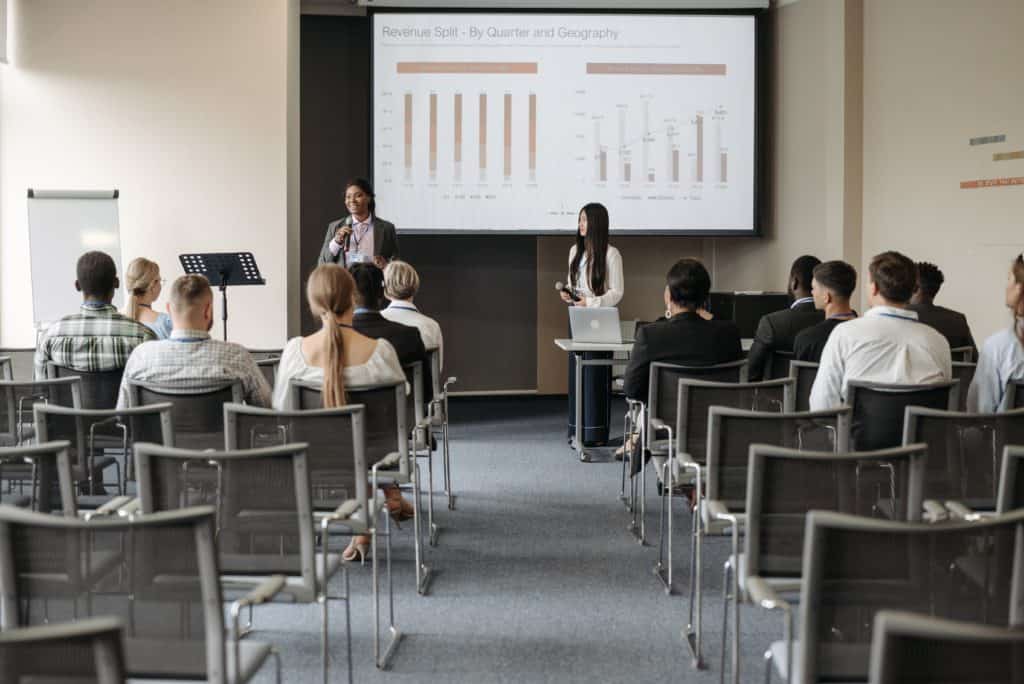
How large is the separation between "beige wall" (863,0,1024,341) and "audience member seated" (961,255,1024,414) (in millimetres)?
2747

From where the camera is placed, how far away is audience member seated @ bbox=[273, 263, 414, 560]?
3.70 metres

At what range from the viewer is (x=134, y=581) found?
2.00 metres

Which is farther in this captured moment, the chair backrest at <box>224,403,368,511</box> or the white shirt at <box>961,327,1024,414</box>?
the white shirt at <box>961,327,1024,414</box>

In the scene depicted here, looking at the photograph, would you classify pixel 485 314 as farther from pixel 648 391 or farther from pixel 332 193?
pixel 648 391

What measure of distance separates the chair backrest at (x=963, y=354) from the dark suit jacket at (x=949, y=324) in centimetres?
14

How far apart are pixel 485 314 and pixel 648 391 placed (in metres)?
5.13

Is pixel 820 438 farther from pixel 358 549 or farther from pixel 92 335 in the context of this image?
pixel 92 335

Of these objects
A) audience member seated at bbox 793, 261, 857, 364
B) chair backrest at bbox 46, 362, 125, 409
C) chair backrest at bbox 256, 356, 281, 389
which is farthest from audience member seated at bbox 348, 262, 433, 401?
audience member seated at bbox 793, 261, 857, 364

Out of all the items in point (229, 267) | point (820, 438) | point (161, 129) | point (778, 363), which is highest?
point (161, 129)

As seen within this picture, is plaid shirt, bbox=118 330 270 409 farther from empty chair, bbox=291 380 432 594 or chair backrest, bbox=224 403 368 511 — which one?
chair backrest, bbox=224 403 368 511

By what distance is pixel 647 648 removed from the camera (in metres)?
3.50

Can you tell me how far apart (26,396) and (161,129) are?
425cm

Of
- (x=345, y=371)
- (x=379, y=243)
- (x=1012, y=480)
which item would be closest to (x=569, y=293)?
(x=379, y=243)

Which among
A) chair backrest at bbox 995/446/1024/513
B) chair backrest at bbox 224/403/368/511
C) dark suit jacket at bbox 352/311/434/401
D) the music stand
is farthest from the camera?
the music stand
